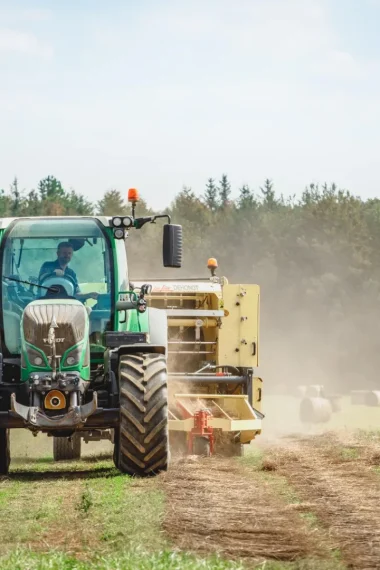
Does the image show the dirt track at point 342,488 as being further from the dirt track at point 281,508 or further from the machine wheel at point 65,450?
the machine wheel at point 65,450

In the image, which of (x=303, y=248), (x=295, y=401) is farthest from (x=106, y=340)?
(x=303, y=248)

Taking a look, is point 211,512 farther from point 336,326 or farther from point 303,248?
point 303,248

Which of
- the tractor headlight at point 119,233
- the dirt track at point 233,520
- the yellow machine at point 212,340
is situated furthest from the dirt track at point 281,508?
the yellow machine at point 212,340

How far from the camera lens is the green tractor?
1284 centimetres

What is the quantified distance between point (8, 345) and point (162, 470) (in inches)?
90.8

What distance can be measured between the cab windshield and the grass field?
1782 millimetres

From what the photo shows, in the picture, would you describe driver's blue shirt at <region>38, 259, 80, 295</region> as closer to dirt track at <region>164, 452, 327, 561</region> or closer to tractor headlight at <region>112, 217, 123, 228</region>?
tractor headlight at <region>112, 217, 123, 228</region>

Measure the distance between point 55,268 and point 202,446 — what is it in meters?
3.91

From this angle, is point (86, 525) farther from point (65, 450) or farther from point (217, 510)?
point (65, 450)

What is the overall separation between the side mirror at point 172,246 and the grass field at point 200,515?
7.39 feet

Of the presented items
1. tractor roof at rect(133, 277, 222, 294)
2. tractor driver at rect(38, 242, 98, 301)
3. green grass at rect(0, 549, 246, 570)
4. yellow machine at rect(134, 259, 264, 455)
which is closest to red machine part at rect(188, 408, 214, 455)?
yellow machine at rect(134, 259, 264, 455)

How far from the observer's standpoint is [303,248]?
210 feet

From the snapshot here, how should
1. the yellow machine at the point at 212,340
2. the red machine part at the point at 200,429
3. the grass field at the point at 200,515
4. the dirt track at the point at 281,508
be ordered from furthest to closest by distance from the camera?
the yellow machine at the point at 212,340 < the red machine part at the point at 200,429 < the dirt track at the point at 281,508 < the grass field at the point at 200,515

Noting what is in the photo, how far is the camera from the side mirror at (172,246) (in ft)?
43.5
